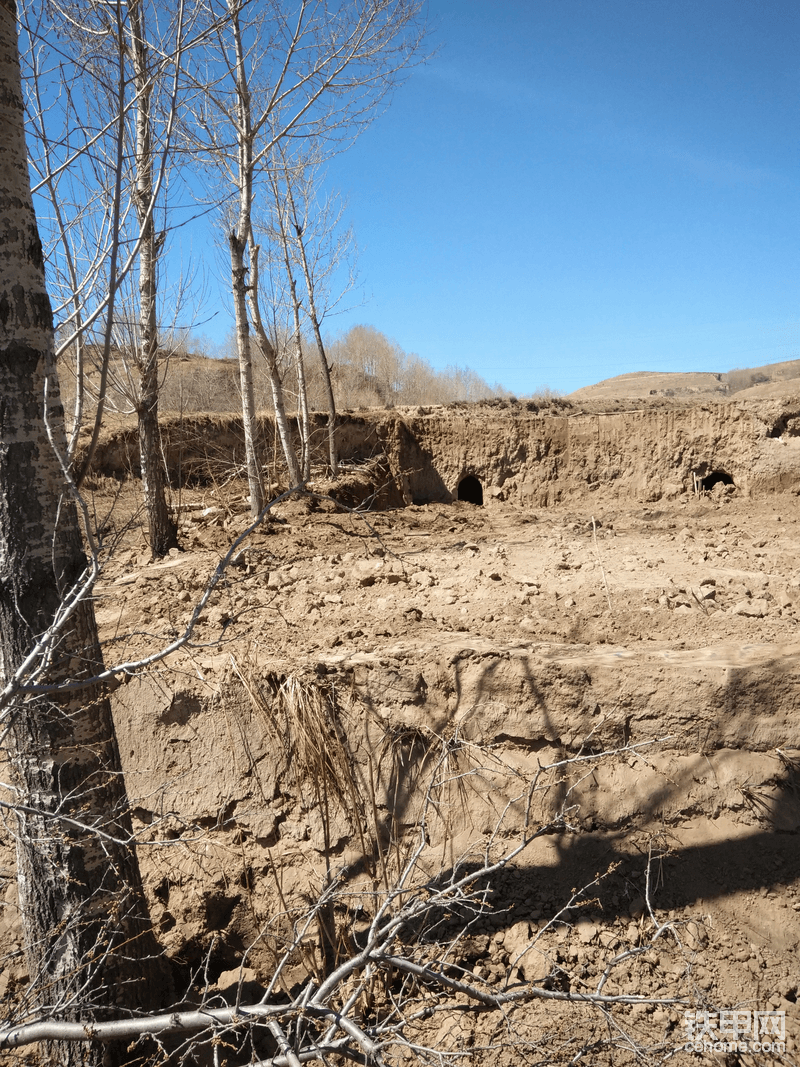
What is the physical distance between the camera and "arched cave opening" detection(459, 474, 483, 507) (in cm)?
1230

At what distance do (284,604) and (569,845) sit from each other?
2421mm

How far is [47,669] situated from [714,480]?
9648 mm

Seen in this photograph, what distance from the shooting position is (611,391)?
26.0 m

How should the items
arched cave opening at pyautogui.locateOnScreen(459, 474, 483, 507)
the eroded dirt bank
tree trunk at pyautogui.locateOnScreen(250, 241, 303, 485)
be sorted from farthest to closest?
arched cave opening at pyautogui.locateOnScreen(459, 474, 483, 507), the eroded dirt bank, tree trunk at pyautogui.locateOnScreen(250, 241, 303, 485)

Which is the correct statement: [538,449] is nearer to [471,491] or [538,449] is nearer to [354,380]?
[471,491]

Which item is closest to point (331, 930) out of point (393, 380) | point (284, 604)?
point (284, 604)

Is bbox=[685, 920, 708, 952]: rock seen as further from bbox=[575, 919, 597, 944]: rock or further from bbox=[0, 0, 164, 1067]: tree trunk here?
bbox=[0, 0, 164, 1067]: tree trunk

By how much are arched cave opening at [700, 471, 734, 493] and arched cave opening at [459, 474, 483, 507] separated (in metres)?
3.78

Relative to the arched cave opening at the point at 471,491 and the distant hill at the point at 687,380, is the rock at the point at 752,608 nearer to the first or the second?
the arched cave opening at the point at 471,491

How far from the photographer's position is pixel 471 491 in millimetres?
12344

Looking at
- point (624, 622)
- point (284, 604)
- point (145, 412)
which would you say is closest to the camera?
point (624, 622)

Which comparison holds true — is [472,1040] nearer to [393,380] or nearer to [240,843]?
[240,843]

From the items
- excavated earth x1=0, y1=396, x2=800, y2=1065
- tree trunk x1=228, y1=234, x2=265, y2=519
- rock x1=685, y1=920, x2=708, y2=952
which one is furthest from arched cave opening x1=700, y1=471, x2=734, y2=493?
rock x1=685, y1=920, x2=708, y2=952

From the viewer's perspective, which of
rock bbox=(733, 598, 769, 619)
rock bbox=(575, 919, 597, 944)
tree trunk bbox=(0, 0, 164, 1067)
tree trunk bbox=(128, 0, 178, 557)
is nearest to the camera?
tree trunk bbox=(0, 0, 164, 1067)
